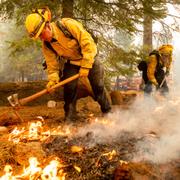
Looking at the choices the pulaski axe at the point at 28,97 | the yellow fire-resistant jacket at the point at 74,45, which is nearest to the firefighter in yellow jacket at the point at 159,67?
the yellow fire-resistant jacket at the point at 74,45

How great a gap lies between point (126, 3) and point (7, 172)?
24.3 feet

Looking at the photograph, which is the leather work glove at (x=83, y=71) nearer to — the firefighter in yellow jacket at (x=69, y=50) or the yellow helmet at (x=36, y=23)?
the firefighter in yellow jacket at (x=69, y=50)

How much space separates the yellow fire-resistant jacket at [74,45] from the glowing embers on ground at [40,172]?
2286 millimetres

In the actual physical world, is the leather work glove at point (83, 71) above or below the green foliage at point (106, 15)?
below

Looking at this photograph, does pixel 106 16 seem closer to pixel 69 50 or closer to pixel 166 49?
pixel 166 49

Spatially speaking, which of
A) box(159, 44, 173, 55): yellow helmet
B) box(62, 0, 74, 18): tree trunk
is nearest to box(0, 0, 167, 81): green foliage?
box(62, 0, 74, 18): tree trunk

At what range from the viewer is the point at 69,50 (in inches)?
249

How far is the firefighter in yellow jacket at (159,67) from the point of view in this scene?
9.34 m

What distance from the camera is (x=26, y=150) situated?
16.2 feet

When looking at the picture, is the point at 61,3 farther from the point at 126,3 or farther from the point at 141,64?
the point at 141,64

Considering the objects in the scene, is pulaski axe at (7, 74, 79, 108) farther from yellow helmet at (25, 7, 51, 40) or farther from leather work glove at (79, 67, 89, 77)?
yellow helmet at (25, 7, 51, 40)

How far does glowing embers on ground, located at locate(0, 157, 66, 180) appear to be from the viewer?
4.34 metres

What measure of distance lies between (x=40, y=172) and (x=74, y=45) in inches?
108

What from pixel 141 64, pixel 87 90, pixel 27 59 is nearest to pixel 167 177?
pixel 87 90
